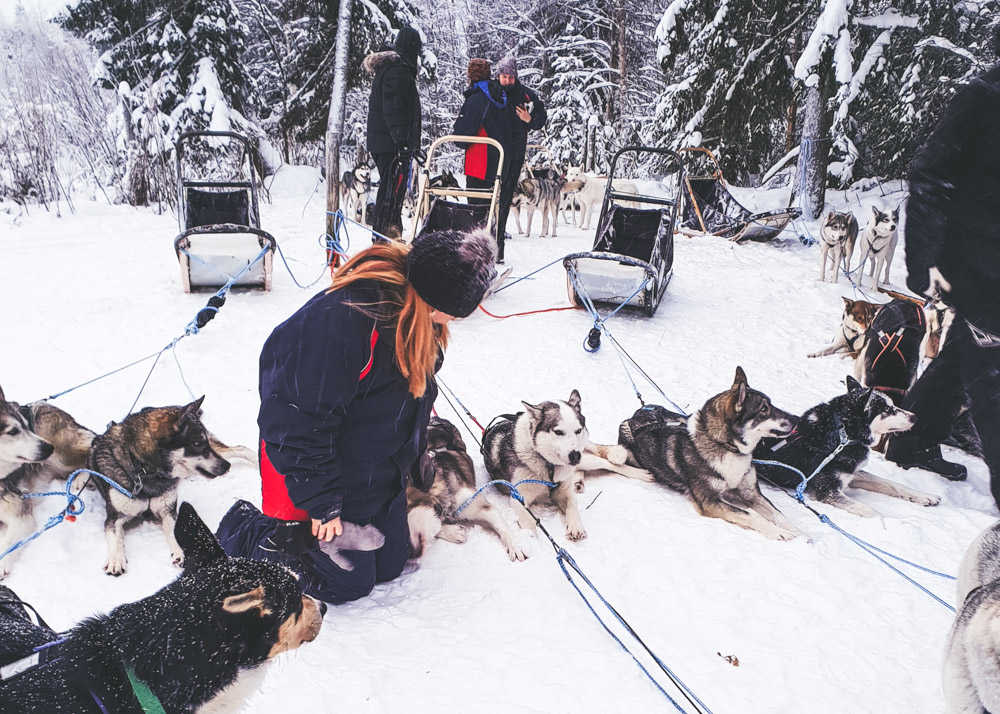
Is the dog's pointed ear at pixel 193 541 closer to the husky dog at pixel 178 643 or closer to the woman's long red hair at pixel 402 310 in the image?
the husky dog at pixel 178 643

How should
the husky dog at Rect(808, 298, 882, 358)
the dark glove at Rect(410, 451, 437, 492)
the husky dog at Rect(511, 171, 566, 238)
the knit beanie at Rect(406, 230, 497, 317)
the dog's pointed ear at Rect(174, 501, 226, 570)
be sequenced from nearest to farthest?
the dog's pointed ear at Rect(174, 501, 226, 570) < the knit beanie at Rect(406, 230, 497, 317) < the dark glove at Rect(410, 451, 437, 492) < the husky dog at Rect(808, 298, 882, 358) < the husky dog at Rect(511, 171, 566, 238)

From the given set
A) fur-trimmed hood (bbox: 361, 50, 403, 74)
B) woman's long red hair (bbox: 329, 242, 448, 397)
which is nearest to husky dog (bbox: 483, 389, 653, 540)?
woman's long red hair (bbox: 329, 242, 448, 397)

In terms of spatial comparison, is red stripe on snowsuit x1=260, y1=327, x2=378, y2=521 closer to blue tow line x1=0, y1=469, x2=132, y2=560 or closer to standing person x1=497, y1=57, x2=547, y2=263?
blue tow line x1=0, y1=469, x2=132, y2=560

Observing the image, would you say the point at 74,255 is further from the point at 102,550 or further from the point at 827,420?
the point at 827,420

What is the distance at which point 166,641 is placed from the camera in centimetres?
105

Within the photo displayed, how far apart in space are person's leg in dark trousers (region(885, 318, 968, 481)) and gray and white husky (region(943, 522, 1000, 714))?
1402 mm

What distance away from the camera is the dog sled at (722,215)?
705 cm

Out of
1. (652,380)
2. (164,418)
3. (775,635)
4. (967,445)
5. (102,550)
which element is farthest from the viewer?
(652,380)

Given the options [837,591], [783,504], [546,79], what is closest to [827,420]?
[783,504]

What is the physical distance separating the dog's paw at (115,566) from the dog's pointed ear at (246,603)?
3.21ft

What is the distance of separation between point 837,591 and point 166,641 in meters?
2.00

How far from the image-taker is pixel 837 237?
18.1ft

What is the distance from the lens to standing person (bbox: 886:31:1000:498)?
1.32 meters

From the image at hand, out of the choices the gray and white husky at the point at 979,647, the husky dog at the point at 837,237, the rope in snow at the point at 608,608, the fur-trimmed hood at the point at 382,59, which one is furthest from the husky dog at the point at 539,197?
the gray and white husky at the point at 979,647
